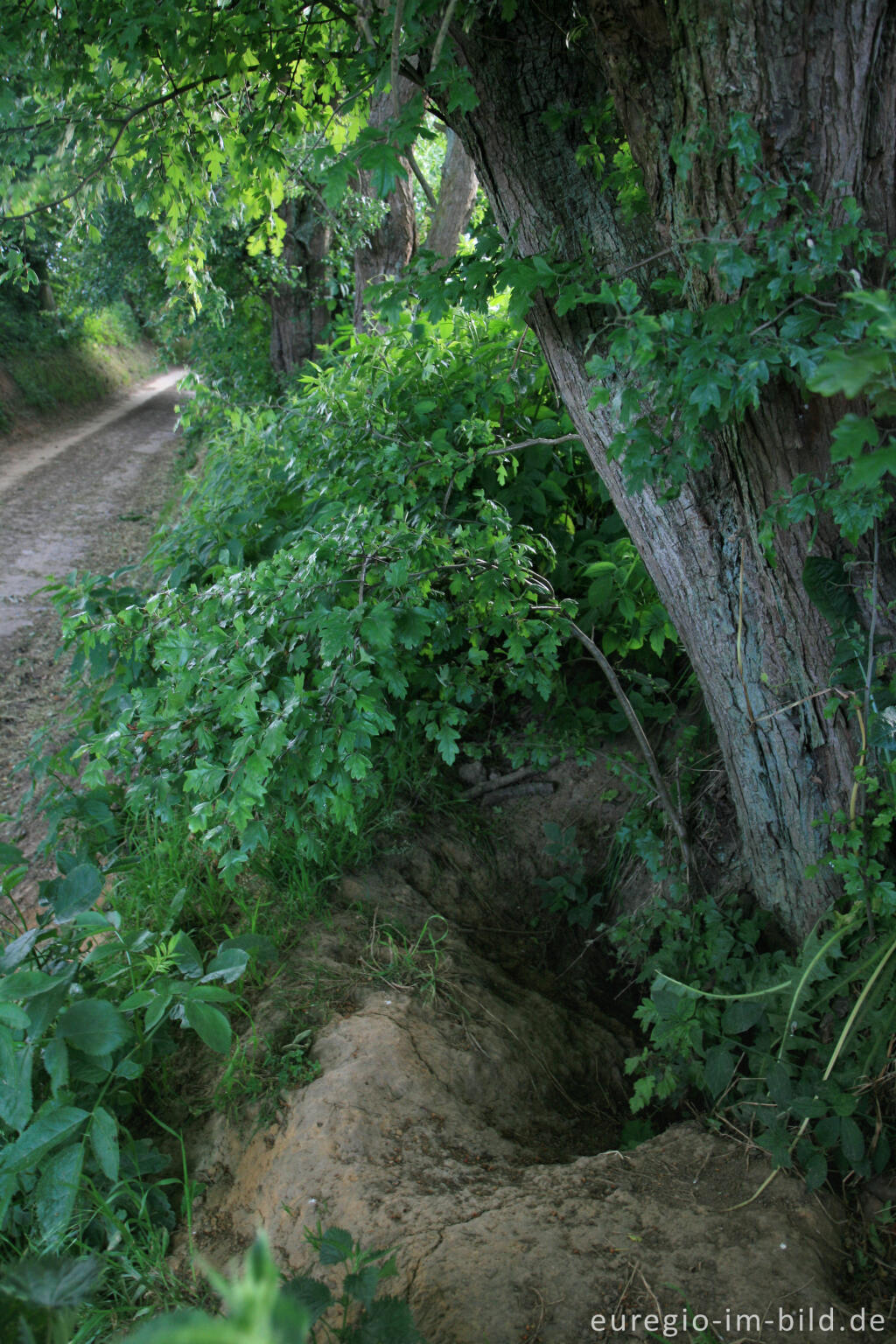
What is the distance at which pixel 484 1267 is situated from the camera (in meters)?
1.81

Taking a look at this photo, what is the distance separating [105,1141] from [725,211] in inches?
101

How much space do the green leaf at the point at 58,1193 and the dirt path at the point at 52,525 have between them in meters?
1.68

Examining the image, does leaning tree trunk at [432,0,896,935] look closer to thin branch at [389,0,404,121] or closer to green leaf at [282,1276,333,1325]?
thin branch at [389,0,404,121]

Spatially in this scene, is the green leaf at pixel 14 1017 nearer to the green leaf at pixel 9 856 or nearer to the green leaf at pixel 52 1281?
the green leaf at pixel 9 856

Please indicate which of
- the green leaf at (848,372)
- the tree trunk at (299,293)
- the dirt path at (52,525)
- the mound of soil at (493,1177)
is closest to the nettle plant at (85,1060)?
the mound of soil at (493,1177)

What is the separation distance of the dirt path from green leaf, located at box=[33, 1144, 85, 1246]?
168cm

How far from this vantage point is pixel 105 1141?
199cm

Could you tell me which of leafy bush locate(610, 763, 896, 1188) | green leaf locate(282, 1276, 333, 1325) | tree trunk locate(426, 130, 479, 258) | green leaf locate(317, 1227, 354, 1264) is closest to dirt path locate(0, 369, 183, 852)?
green leaf locate(317, 1227, 354, 1264)

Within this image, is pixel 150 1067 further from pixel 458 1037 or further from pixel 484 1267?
pixel 484 1267

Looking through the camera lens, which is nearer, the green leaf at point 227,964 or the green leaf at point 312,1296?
the green leaf at point 312,1296

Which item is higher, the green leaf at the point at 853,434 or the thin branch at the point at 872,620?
the green leaf at the point at 853,434

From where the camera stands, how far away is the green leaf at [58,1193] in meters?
1.92

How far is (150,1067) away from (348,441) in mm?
2228

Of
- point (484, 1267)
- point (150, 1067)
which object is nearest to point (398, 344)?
point (150, 1067)
